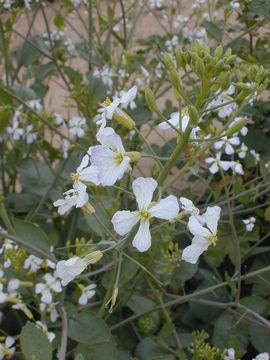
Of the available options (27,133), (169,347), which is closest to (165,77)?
(27,133)

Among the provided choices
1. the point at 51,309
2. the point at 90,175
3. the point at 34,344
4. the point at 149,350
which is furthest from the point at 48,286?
the point at 90,175

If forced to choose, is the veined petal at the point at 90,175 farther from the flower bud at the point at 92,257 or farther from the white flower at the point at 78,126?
the white flower at the point at 78,126

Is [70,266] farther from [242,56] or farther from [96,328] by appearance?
[242,56]

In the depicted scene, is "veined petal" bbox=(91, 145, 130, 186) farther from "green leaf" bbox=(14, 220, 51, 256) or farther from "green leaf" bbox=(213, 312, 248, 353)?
"green leaf" bbox=(213, 312, 248, 353)

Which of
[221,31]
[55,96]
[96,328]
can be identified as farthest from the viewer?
[55,96]

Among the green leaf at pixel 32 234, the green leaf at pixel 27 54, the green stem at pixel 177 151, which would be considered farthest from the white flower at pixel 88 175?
the green leaf at pixel 27 54

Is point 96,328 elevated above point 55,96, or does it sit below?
above
